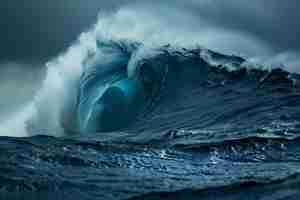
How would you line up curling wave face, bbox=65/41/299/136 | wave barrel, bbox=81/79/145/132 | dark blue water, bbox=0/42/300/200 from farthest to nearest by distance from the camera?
wave barrel, bbox=81/79/145/132, curling wave face, bbox=65/41/299/136, dark blue water, bbox=0/42/300/200

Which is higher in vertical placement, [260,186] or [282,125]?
[282,125]

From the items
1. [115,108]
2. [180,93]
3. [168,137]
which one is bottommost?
[168,137]

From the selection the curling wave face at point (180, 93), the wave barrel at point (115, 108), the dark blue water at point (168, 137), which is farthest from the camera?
the wave barrel at point (115, 108)

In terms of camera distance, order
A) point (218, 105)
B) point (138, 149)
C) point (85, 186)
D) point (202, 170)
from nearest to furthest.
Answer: point (85, 186), point (202, 170), point (138, 149), point (218, 105)

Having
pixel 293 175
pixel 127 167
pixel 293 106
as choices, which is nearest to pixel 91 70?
pixel 293 106

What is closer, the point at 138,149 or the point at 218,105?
the point at 138,149

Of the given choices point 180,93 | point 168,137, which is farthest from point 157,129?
point 180,93

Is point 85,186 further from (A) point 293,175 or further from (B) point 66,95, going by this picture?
(B) point 66,95

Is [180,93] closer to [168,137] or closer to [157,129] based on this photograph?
[157,129]
